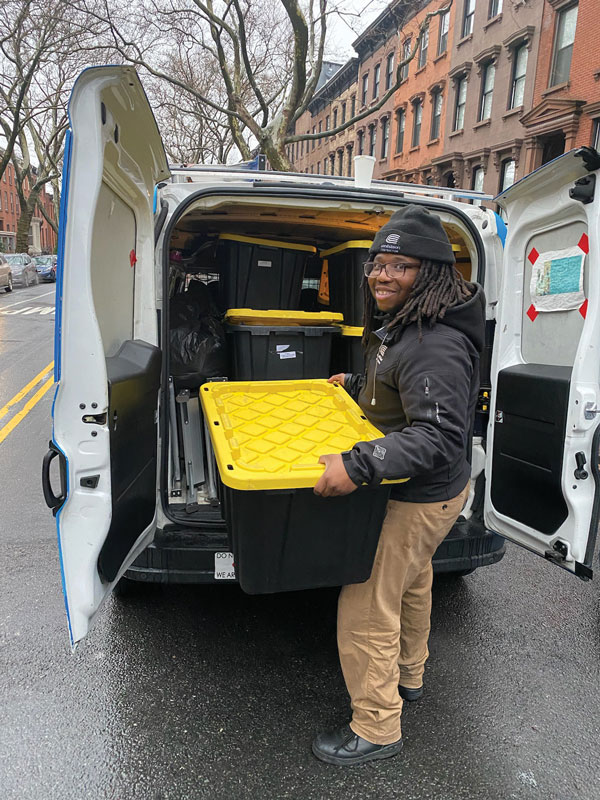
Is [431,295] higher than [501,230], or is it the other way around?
[501,230]

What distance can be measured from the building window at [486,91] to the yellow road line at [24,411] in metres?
17.0

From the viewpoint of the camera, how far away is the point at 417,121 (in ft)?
76.2

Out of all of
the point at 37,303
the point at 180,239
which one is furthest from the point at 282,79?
the point at 180,239

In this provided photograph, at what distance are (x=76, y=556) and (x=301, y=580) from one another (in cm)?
77

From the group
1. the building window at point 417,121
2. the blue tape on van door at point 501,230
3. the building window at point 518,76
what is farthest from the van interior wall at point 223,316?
the building window at point 417,121

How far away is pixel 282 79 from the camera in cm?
1969

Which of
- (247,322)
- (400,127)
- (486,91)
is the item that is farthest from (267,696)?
(400,127)

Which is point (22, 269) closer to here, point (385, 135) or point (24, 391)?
point (385, 135)

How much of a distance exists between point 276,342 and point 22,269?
2323cm

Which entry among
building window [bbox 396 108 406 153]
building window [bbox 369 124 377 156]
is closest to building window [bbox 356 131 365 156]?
building window [bbox 369 124 377 156]

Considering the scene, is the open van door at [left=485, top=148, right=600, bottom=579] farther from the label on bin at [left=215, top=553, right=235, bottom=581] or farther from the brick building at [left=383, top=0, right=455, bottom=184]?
the brick building at [left=383, top=0, right=455, bottom=184]

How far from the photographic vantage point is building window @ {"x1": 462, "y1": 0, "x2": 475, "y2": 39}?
750 inches

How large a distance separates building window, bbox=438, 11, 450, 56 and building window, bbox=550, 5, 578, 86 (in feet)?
20.2

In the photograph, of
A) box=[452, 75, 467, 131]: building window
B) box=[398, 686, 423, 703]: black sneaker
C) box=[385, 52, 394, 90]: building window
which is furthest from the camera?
box=[385, 52, 394, 90]: building window
